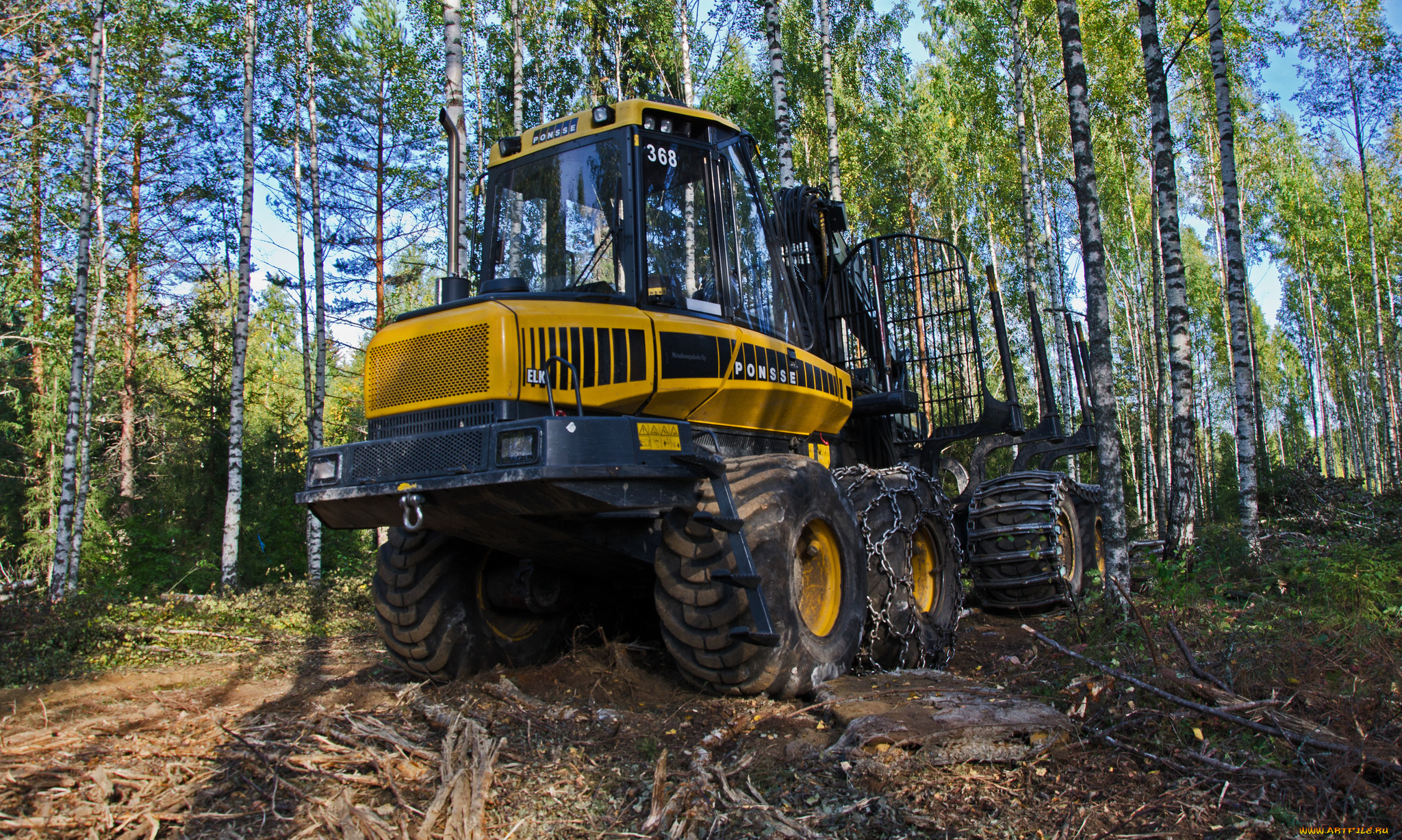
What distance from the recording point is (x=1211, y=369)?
3997cm

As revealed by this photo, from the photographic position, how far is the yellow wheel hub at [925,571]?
698 cm

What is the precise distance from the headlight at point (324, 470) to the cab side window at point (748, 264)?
246cm

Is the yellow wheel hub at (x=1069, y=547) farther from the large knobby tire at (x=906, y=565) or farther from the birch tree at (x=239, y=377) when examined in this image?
the birch tree at (x=239, y=377)

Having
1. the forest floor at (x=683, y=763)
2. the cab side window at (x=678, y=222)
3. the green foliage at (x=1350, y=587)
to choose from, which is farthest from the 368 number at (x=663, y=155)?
the green foliage at (x=1350, y=587)

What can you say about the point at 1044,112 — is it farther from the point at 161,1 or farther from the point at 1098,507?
the point at 161,1

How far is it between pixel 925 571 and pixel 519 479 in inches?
160

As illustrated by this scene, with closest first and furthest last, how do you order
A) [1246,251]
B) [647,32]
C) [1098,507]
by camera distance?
[1098,507] → [647,32] → [1246,251]

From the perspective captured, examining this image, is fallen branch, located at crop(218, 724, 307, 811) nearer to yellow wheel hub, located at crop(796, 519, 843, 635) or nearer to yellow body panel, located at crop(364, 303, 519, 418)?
yellow body panel, located at crop(364, 303, 519, 418)

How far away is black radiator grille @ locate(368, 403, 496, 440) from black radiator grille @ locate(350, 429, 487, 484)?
8cm

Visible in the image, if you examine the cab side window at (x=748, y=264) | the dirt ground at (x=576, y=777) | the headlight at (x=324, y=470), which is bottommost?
the dirt ground at (x=576, y=777)

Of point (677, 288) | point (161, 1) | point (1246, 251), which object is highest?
point (161, 1)

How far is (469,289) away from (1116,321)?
111ft

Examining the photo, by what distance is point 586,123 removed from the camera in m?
5.50

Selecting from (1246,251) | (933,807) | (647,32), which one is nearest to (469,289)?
(933,807)
